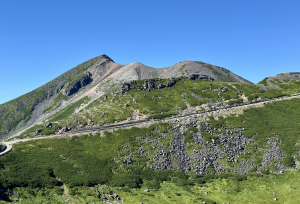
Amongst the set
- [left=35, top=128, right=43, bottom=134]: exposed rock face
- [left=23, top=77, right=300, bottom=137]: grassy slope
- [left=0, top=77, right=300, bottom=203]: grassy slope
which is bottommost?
[left=0, top=77, right=300, bottom=203]: grassy slope

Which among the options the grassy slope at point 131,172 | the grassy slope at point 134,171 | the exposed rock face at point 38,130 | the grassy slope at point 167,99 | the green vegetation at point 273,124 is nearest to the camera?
the grassy slope at point 134,171

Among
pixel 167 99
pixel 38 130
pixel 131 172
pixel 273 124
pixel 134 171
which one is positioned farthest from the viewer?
pixel 167 99

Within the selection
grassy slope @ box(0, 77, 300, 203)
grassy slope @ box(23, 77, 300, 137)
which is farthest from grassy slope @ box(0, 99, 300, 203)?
grassy slope @ box(23, 77, 300, 137)

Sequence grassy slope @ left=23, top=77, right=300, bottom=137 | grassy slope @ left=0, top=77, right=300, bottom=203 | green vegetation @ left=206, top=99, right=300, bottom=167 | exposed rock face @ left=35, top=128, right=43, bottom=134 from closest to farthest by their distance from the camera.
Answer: grassy slope @ left=0, top=77, right=300, bottom=203 → green vegetation @ left=206, top=99, right=300, bottom=167 → exposed rock face @ left=35, top=128, right=43, bottom=134 → grassy slope @ left=23, top=77, right=300, bottom=137

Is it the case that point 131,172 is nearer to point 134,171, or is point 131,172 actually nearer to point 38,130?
point 134,171

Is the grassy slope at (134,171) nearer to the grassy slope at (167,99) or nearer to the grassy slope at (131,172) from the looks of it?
the grassy slope at (131,172)

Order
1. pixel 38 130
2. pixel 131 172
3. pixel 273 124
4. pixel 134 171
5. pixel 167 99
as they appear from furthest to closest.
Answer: pixel 167 99 < pixel 38 130 < pixel 273 124 < pixel 134 171 < pixel 131 172

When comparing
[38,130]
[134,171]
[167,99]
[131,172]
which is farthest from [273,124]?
[38,130]

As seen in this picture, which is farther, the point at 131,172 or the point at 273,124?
the point at 273,124

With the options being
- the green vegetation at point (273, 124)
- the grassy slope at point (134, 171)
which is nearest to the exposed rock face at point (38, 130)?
the grassy slope at point (134, 171)

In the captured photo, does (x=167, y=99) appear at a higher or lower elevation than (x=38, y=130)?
higher

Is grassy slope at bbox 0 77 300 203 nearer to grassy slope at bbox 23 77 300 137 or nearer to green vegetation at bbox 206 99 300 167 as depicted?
green vegetation at bbox 206 99 300 167

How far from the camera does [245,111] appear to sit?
80812 mm

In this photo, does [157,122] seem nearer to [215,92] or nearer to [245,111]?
[245,111]
